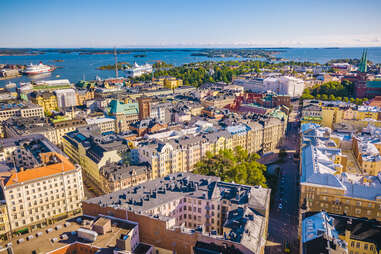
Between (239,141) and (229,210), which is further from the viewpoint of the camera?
(239,141)

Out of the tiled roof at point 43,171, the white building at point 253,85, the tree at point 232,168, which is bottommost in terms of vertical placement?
the tree at point 232,168

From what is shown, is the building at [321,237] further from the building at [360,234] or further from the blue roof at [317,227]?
the building at [360,234]

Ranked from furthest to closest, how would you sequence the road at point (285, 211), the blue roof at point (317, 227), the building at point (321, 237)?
the road at point (285, 211), the blue roof at point (317, 227), the building at point (321, 237)

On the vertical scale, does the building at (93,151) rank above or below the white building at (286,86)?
below

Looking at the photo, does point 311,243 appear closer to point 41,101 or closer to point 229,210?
point 229,210

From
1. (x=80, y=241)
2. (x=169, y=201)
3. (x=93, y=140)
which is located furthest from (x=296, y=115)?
(x=80, y=241)

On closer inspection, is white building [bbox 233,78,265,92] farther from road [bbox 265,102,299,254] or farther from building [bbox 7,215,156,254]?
Answer: building [bbox 7,215,156,254]

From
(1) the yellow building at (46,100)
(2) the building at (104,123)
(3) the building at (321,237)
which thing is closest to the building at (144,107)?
(2) the building at (104,123)
